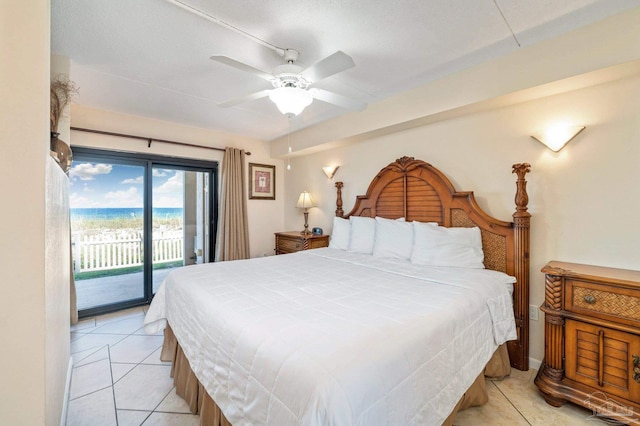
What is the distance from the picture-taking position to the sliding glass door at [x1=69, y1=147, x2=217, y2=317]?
338cm

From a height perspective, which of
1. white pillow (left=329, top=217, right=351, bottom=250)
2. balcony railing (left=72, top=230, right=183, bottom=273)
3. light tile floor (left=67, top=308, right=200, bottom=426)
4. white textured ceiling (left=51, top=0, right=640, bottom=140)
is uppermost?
white textured ceiling (left=51, top=0, right=640, bottom=140)

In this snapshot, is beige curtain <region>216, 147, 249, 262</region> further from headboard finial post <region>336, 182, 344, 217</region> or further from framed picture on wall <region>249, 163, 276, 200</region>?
headboard finial post <region>336, 182, 344, 217</region>

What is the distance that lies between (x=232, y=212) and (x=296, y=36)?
292 centimetres

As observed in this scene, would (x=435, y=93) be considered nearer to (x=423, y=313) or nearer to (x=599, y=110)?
(x=599, y=110)

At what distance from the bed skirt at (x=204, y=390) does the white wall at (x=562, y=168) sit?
0.48m

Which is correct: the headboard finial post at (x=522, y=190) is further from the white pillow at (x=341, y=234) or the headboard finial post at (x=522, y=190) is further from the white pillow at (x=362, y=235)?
the white pillow at (x=341, y=234)

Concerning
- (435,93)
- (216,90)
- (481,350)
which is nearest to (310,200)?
(216,90)

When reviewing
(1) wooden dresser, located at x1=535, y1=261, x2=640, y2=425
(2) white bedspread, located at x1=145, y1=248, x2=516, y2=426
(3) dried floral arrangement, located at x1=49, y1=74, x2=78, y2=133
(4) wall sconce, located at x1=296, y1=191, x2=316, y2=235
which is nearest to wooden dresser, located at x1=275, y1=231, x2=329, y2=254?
(4) wall sconce, located at x1=296, y1=191, x2=316, y2=235

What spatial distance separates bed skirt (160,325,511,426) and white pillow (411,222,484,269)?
71cm

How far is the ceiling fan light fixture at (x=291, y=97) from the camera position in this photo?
1896mm

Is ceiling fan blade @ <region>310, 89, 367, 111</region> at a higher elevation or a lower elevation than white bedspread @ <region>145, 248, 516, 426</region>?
higher

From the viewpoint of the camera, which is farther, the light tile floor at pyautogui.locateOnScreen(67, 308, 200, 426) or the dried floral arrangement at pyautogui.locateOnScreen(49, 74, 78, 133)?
the dried floral arrangement at pyautogui.locateOnScreen(49, 74, 78, 133)

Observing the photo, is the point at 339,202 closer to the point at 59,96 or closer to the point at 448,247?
the point at 448,247

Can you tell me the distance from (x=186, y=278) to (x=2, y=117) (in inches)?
58.7
